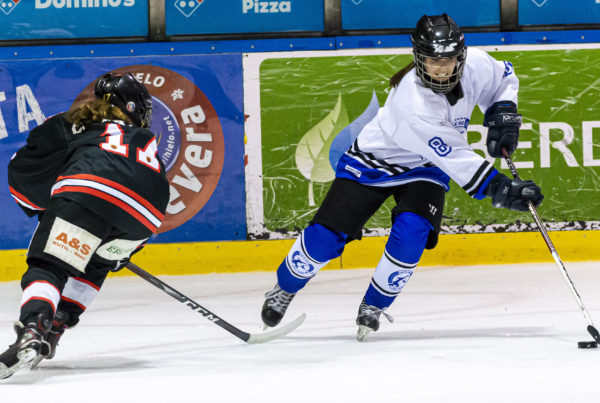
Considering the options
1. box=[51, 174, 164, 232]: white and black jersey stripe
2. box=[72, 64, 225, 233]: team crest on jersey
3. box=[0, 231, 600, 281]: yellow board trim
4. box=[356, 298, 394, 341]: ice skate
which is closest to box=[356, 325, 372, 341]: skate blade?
box=[356, 298, 394, 341]: ice skate

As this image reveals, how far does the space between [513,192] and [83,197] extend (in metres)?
1.23

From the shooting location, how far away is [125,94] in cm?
267

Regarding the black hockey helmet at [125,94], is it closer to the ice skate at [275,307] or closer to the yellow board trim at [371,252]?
the ice skate at [275,307]

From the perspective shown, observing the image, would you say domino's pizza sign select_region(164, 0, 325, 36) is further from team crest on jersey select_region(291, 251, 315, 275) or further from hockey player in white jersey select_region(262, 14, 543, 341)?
team crest on jersey select_region(291, 251, 315, 275)

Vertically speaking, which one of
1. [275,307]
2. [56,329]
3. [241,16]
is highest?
[241,16]

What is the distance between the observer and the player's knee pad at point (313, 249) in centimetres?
307

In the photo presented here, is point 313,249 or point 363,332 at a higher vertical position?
point 313,249

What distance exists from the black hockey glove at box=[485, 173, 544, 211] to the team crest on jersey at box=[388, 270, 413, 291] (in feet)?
1.18

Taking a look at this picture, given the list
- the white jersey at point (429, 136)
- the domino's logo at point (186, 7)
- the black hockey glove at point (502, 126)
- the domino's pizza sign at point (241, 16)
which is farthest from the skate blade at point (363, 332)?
the domino's logo at point (186, 7)

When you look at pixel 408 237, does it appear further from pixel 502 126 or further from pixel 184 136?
pixel 184 136

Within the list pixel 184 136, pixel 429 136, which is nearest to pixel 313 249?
pixel 429 136

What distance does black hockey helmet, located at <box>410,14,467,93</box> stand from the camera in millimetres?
2875

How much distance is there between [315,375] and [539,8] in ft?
11.4

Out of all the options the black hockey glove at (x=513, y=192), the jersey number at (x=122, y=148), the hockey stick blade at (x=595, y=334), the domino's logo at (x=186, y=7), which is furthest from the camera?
the domino's logo at (x=186, y=7)
